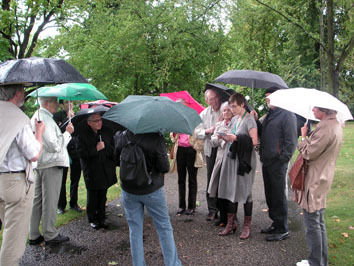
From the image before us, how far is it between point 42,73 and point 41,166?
157 cm

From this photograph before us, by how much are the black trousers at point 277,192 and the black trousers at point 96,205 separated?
2.48 m

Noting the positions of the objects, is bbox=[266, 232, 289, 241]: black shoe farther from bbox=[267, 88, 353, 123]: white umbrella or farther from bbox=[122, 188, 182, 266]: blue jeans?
bbox=[267, 88, 353, 123]: white umbrella

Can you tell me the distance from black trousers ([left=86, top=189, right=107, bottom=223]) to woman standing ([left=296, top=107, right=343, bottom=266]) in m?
2.95

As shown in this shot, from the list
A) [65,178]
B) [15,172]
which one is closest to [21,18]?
[65,178]

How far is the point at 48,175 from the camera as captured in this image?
4.43 metres

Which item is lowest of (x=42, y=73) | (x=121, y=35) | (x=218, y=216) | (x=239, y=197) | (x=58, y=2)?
(x=218, y=216)

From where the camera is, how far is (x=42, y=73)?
3.29 m

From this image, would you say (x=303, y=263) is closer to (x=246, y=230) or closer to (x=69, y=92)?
(x=246, y=230)

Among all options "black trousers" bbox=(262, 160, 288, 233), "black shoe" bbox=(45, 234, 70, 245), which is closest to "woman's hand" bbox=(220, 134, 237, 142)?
"black trousers" bbox=(262, 160, 288, 233)

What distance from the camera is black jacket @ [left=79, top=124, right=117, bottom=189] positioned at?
4.94 metres

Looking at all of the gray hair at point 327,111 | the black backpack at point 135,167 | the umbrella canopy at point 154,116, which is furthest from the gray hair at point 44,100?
the gray hair at point 327,111

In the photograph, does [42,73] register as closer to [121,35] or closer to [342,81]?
[121,35]

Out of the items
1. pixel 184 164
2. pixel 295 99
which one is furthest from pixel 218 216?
pixel 295 99

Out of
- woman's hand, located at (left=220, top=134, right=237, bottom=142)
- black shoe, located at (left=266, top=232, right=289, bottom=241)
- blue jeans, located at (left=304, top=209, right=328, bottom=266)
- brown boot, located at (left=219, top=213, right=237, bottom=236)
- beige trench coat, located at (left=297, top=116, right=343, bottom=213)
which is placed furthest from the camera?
brown boot, located at (left=219, top=213, right=237, bottom=236)
